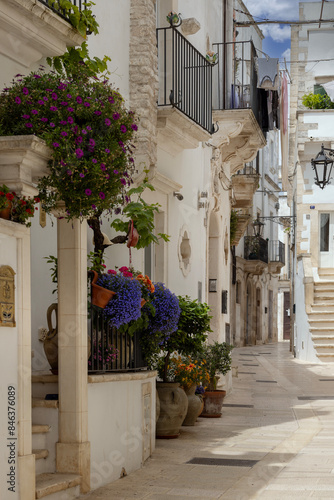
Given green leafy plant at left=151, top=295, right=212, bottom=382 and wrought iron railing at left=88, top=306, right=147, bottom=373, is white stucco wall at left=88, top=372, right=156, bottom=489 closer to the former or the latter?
wrought iron railing at left=88, top=306, right=147, bottom=373

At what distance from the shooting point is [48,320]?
26.3ft

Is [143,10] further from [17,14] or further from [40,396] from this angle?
[40,396]

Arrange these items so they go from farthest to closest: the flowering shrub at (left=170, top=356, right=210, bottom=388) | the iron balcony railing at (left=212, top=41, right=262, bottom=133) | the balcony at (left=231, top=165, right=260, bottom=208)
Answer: the balcony at (left=231, top=165, right=260, bottom=208)
the iron balcony railing at (left=212, top=41, right=262, bottom=133)
the flowering shrub at (left=170, top=356, right=210, bottom=388)

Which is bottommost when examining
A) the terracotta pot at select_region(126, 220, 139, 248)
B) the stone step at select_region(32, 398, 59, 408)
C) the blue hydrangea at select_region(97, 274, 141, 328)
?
the stone step at select_region(32, 398, 59, 408)

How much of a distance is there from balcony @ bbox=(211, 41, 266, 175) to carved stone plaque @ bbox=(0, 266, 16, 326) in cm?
993

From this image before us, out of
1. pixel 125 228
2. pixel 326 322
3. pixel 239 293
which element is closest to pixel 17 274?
pixel 125 228

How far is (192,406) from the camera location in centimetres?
1184

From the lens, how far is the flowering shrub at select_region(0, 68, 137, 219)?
6.72 meters

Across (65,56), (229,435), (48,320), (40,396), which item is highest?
(65,56)

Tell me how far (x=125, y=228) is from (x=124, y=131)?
228cm

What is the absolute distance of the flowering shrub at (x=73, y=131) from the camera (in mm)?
6719

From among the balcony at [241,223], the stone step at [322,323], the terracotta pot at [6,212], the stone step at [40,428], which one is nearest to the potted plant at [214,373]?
the stone step at [40,428]

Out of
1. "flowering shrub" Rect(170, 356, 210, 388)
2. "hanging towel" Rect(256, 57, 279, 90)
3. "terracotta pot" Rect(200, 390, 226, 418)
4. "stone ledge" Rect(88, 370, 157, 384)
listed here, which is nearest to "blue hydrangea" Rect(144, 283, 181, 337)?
"stone ledge" Rect(88, 370, 157, 384)

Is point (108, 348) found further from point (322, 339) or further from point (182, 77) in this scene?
point (322, 339)
